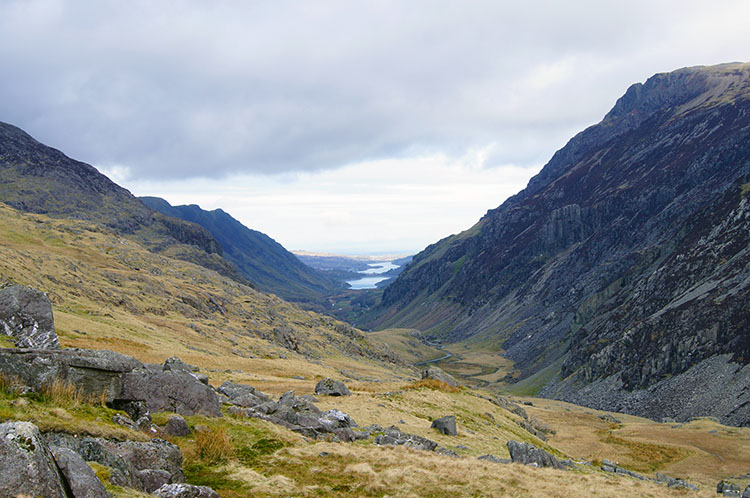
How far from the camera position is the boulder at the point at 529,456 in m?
24.6

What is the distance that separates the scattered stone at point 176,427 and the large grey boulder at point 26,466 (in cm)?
785

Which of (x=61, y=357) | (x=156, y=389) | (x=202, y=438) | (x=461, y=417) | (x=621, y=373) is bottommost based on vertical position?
(x=621, y=373)

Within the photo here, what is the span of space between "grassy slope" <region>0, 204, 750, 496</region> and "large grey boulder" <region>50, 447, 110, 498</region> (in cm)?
91

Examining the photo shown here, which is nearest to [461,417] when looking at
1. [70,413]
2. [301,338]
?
[70,413]

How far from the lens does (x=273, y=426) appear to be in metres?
21.5

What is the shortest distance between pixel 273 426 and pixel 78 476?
39.9 feet

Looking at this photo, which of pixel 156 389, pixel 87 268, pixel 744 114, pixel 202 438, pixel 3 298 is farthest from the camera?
pixel 744 114

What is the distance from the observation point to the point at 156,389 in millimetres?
18766

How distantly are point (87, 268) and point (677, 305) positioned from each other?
123993mm

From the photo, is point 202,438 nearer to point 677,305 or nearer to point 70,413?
point 70,413

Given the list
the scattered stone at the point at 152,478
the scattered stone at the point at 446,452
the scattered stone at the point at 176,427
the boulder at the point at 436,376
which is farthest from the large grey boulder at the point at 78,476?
the boulder at the point at 436,376

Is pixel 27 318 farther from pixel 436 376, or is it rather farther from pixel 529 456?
pixel 436 376

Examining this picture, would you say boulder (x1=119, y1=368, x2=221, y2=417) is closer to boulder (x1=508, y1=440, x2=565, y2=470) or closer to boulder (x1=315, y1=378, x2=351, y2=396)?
boulder (x1=315, y1=378, x2=351, y2=396)

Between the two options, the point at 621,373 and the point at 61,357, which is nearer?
the point at 61,357
